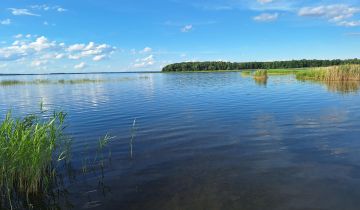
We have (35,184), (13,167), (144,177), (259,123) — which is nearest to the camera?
(13,167)

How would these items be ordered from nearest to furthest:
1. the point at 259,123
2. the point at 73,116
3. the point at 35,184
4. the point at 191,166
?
the point at 35,184, the point at 191,166, the point at 259,123, the point at 73,116

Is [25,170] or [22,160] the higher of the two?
[22,160]

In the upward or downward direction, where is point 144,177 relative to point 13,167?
downward

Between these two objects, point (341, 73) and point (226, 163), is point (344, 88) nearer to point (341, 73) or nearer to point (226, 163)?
point (341, 73)

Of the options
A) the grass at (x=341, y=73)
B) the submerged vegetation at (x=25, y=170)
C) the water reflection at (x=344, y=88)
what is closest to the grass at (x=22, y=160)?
the submerged vegetation at (x=25, y=170)

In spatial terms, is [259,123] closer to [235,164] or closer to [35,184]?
[235,164]

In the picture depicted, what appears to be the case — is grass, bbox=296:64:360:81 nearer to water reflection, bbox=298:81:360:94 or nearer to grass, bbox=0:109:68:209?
water reflection, bbox=298:81:360:94

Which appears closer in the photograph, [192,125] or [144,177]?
[144,177]

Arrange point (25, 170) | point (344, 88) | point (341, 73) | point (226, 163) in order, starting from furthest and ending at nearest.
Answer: point (341, 73), point (344, 88), point (226, 163), point (25, 170)

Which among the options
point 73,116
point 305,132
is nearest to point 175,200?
point 305,132

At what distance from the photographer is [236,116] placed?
25516 mm

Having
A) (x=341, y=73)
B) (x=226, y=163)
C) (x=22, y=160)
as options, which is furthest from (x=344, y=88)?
(x=22, y=160)

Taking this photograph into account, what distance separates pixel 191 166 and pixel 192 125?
8748 millimetres

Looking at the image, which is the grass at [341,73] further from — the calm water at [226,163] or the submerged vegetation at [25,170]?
the submerged vegetation at [25,170]
